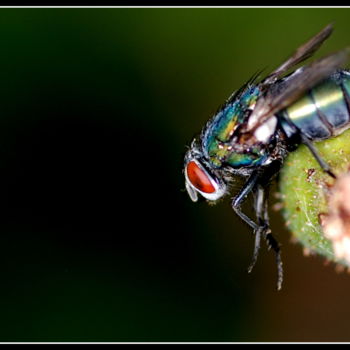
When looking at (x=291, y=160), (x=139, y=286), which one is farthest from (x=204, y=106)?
(x=291, y=160)

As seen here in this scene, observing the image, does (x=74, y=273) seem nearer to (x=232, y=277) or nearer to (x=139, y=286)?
(x=139, y=286)

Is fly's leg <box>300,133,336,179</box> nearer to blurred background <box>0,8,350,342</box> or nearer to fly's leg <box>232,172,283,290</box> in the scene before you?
fly's leg <box>232,172,283,290</box>

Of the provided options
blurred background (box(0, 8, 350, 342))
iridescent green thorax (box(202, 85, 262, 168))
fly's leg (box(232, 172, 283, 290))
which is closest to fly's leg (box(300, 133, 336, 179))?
iridescent green thorax (box(202, 85, 262, 168))

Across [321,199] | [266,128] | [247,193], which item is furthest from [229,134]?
[321,199]

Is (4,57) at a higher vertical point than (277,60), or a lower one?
higher

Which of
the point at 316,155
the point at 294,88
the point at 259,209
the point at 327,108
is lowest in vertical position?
the point at 259,209

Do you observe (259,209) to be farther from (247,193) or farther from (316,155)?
(316,155)
